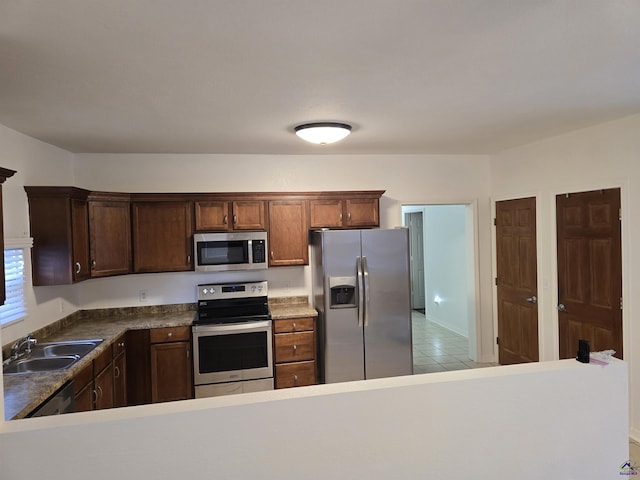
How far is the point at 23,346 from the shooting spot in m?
2.98

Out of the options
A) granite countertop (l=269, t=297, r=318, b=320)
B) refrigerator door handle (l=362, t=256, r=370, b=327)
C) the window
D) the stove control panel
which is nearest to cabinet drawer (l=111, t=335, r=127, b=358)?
the window

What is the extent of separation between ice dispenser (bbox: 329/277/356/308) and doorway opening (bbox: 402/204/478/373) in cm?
148

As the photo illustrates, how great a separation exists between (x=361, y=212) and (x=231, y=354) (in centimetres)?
193

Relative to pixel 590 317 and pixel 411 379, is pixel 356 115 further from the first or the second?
pixel 590 317

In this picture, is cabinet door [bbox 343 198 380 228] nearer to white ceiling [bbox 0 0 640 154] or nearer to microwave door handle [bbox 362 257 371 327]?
Result: microwave door handle [bbox 362 257 371 327]

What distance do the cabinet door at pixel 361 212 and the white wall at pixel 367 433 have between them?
2662 mm

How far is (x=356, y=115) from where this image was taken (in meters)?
2.93

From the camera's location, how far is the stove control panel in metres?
4.20

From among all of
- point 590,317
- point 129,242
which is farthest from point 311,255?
point 590,317

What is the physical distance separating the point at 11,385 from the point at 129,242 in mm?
1848

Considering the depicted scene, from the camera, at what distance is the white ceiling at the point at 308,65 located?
1538mm

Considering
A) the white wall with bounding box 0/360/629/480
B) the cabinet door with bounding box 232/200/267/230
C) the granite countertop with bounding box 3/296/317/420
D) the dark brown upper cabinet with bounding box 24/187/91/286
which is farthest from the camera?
the cabinet door with bounding box 232/200/267/230

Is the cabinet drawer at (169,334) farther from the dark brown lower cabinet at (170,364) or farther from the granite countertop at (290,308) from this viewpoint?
the granite countertop at (290,308)

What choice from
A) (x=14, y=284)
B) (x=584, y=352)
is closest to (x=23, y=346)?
(x=14, y=284)
